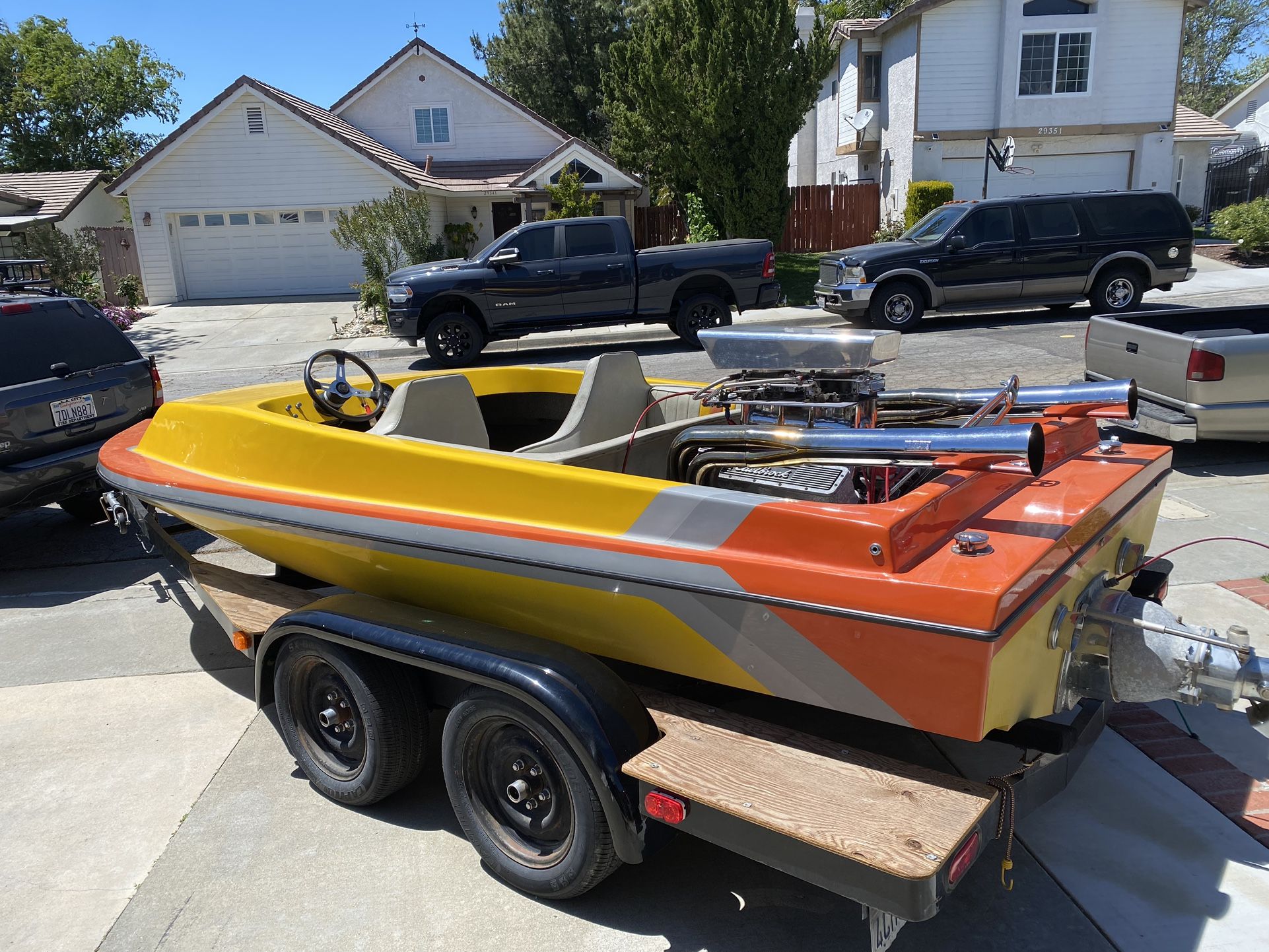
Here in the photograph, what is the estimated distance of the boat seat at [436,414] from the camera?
386cm

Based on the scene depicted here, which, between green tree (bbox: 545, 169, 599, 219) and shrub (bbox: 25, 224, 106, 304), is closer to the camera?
green tree (bbox: 545, 169, 599, 219)

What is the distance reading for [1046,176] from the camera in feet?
77.9

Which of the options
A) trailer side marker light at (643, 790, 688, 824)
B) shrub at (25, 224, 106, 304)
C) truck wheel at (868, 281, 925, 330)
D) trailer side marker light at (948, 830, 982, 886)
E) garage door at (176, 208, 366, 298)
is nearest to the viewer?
trailer side marker light at (948, 830, 982, 886)

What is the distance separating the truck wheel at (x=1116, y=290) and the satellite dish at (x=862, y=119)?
516 inches

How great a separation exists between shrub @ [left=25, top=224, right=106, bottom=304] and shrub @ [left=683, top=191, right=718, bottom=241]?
A: 13.7 m

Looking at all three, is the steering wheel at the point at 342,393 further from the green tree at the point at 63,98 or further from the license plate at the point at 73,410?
the green tree at the point at 63,98

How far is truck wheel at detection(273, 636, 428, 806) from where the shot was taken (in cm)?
336

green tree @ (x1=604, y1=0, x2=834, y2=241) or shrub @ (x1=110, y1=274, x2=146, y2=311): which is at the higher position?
green tree @ (x1=604, y1=0, x2=834, y2=241)

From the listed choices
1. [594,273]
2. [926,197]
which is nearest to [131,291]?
[594,273]

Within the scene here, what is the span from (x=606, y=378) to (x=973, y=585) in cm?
227

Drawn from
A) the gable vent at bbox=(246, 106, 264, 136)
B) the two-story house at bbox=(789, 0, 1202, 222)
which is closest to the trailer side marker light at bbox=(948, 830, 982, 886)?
the two-story house at bbox=(789, 0, 1202, 222)

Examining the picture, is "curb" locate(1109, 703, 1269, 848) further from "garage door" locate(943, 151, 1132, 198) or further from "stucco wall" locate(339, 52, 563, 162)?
"stucco wall" locate(339, 52, 563, 162)

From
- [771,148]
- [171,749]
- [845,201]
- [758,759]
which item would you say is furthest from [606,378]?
[845,201]

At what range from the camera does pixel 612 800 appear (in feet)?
8.82
